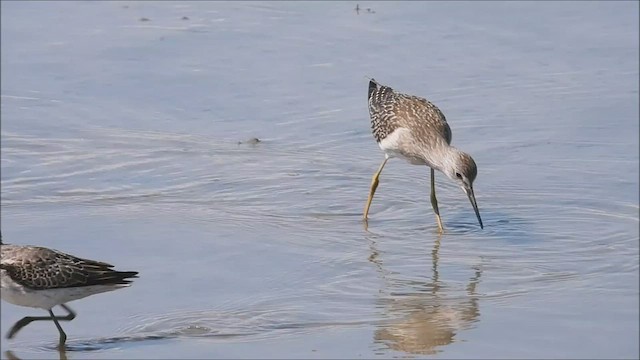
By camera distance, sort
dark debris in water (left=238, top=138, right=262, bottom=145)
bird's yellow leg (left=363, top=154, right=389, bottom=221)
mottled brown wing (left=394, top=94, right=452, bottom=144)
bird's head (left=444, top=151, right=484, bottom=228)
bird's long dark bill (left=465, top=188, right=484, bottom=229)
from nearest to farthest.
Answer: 1. bird's long dark bill (left=465, top=188, right=484, bottom=229)
2. bird's head (left=444, top=151, right=484, bottom=228)
3. bird's yellow leg (left=363, top=154, right=389, bottom=221)
4. mottled brown wing (left=394, top=94, right=452, bottom=144)
5. dark debris in water (left=238, top=138, right=262, bottom=145)

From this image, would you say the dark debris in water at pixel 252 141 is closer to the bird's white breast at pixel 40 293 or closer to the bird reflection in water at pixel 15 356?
the bird's white breast at pixel 40 293

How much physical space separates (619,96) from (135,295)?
6.14 meters

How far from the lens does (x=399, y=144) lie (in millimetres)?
12062

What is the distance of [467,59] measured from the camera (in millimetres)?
14773

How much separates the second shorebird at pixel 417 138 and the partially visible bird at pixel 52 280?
3046mm

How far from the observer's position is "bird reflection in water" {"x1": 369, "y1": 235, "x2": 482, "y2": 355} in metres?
8.73

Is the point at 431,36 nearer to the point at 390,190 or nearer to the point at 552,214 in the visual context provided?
the point at 390,190

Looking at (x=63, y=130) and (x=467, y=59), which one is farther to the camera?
(x=467, y=59)

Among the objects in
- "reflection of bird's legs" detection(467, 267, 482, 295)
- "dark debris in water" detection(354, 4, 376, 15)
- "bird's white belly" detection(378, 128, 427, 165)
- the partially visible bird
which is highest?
"dark debris in water" detection(354, 4, 376, 15)

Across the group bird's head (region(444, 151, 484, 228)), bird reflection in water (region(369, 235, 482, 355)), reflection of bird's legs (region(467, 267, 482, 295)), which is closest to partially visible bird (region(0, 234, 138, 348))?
bird reflection in water (region(369, 235, 482, 355))

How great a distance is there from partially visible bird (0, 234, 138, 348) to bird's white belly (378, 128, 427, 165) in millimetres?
3750

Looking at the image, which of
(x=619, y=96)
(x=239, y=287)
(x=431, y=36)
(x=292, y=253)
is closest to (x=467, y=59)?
(x=431, y=36)

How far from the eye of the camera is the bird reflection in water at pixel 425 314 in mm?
8734

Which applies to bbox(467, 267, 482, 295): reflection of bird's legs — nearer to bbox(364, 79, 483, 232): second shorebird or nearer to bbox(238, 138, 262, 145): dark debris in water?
bbox(364, 79, 483, 232): second shorebird
